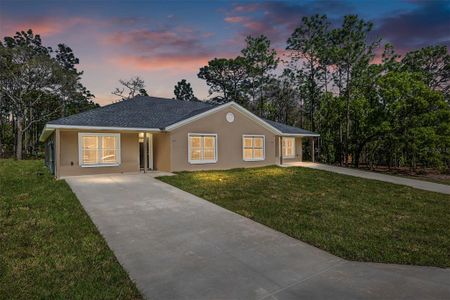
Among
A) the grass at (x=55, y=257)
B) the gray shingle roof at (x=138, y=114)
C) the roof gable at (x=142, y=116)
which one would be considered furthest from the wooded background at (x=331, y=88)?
the grass at (x=55, y=257)

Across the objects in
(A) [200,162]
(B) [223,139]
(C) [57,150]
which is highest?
(B) [223,139]

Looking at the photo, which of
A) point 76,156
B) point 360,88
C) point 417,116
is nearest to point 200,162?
point 76,156

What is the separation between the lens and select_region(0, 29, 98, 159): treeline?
27.4m

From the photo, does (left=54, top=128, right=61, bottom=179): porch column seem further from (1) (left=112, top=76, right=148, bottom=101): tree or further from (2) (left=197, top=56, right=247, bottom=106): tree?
(2) (left=197, top=56, right=247, bottom=106): tree

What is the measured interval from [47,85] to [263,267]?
3499 centimetres

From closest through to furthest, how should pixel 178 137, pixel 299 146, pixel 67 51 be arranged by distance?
1. pixel 178 137
2. pixel 299 146
3. pixel 67 51

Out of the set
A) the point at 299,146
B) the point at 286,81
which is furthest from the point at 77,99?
the point at 299,146

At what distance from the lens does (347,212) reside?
23.2 ft

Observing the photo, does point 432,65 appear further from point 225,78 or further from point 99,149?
point 99,149

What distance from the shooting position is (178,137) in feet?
46.0

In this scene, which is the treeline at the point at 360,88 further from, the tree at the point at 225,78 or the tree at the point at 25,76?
the tree at the point at 25,76

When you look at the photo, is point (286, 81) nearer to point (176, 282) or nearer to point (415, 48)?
point (415, 48)

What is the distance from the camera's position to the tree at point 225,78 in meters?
37.2

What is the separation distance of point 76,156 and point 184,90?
41536 mm
